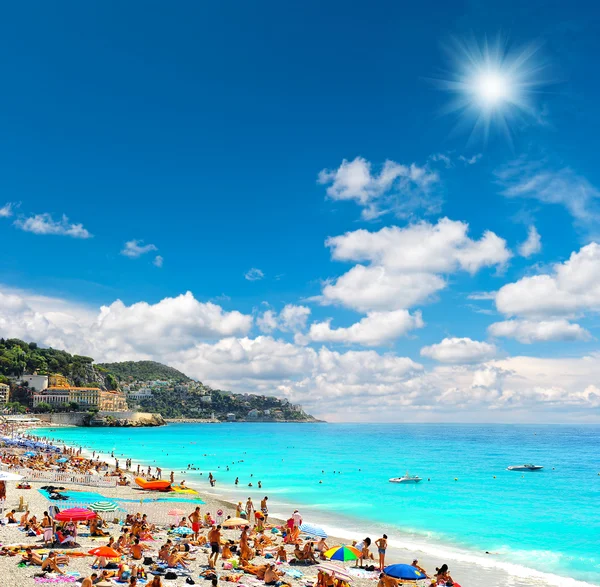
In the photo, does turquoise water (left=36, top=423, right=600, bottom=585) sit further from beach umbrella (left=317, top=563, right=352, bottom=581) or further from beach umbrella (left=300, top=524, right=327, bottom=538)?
beach umbrella (left=317, top=563, right=352, bottom=581)

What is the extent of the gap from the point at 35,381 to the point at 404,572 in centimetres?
20261

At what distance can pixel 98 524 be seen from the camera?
2252 cm

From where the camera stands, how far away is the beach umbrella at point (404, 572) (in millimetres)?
16984

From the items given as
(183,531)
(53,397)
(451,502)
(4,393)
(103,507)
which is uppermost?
(103,507)

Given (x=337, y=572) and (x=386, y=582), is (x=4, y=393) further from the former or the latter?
(x=386, y=582)

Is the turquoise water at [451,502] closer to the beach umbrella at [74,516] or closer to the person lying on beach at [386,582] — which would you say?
the person lying on beach at [386,582]

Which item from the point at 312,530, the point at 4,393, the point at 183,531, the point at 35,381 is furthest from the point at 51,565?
the point at 35,381

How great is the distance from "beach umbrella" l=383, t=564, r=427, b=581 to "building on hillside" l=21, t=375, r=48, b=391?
201m

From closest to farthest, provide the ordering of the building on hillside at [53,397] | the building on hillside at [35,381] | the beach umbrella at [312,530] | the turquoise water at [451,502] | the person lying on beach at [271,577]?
the person lying on beach at [271,577] → the beach umbrella at [312,530] → the turquoise water at [451,502] → the building on hillside at [53,397] → the building on hillside at [35,381]

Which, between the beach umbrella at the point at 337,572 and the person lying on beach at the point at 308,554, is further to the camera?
the person lying on beach at the point at 308,554

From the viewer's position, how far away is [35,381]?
190625mm

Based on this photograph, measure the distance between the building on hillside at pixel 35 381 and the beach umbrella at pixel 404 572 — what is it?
201105 millimetres

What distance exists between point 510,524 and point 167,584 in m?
26.8

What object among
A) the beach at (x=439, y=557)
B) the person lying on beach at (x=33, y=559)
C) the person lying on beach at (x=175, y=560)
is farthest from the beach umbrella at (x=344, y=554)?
the person lying on beach at (x=33, y=559)
